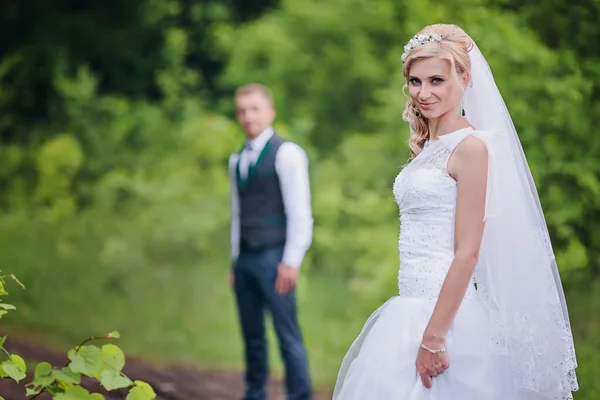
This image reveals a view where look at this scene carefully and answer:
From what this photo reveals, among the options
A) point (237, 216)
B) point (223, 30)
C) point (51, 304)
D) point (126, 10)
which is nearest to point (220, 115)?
point (223, 30)

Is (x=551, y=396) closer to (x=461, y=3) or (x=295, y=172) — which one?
(x=295, y=172)

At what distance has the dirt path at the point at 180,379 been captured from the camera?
5.65 meters

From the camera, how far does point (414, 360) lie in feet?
8.00

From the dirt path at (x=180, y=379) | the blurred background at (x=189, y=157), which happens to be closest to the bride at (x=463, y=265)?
the dirt path at (x=180, y=379)

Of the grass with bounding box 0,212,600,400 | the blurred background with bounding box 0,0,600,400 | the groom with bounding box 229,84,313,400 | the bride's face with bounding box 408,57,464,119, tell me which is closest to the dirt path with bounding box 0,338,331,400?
the blurred background with bounding box 0,0,600,400

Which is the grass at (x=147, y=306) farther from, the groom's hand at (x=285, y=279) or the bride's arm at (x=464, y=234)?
the bride's arm at (x=464, y=234)

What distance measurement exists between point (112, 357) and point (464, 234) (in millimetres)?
1095

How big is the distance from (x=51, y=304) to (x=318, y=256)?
2.14 m

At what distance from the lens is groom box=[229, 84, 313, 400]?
468 cm

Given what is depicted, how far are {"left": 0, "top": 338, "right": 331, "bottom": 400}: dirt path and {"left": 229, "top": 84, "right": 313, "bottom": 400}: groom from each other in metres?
0.70

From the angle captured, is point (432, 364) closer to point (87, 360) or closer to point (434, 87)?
point (434, 87)

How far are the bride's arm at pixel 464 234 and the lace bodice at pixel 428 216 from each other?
0.05 metres

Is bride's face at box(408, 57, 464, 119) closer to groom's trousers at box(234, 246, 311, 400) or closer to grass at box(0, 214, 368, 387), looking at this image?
groom's trousers at box(234, 246, 311, 400)

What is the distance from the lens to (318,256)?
802 cm
